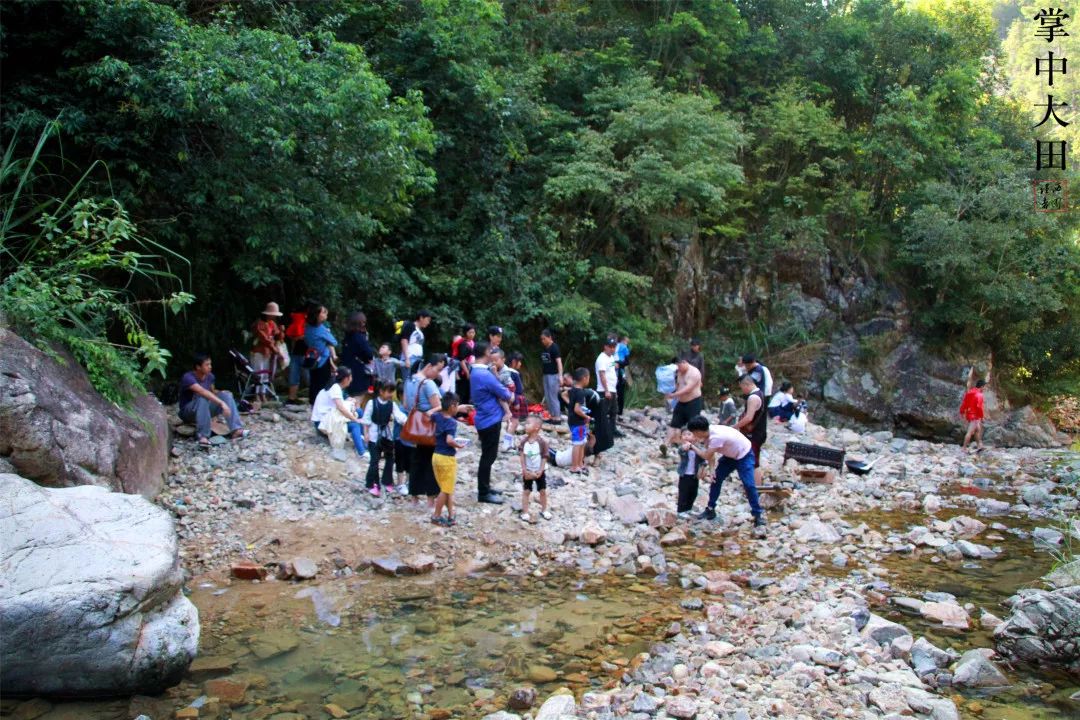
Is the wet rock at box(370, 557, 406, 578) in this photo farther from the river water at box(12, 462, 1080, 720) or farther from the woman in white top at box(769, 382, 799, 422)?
the woman in white top at box(769, 382, 799, 422)

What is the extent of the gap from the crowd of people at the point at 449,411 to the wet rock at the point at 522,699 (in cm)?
345

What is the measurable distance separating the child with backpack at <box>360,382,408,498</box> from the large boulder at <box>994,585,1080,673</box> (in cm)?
645

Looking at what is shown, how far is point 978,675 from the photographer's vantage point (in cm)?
587

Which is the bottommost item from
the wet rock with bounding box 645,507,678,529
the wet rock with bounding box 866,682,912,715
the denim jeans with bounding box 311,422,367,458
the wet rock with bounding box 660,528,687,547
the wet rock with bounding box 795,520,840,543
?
the wet rock with bounding box 795,520,840,543

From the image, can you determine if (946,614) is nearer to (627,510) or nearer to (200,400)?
(627,510)

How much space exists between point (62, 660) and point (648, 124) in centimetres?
1460

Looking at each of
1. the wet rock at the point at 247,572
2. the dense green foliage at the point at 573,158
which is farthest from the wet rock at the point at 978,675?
the dense green foliage at the point at 573,158

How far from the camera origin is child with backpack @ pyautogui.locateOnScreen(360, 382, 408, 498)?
9359mm

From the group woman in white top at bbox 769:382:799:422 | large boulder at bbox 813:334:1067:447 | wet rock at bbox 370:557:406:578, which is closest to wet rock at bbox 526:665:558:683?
wet rock at bbox 370:557:406:578

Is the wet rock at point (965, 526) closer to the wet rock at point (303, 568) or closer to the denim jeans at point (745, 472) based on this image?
the denim jeans at point (745, 472)

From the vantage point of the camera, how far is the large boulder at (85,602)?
4852 mm

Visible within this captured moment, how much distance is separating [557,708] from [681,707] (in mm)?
833

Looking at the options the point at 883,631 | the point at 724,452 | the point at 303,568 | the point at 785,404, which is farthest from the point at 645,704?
the point at 785,404

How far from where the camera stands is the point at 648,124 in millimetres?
16656
